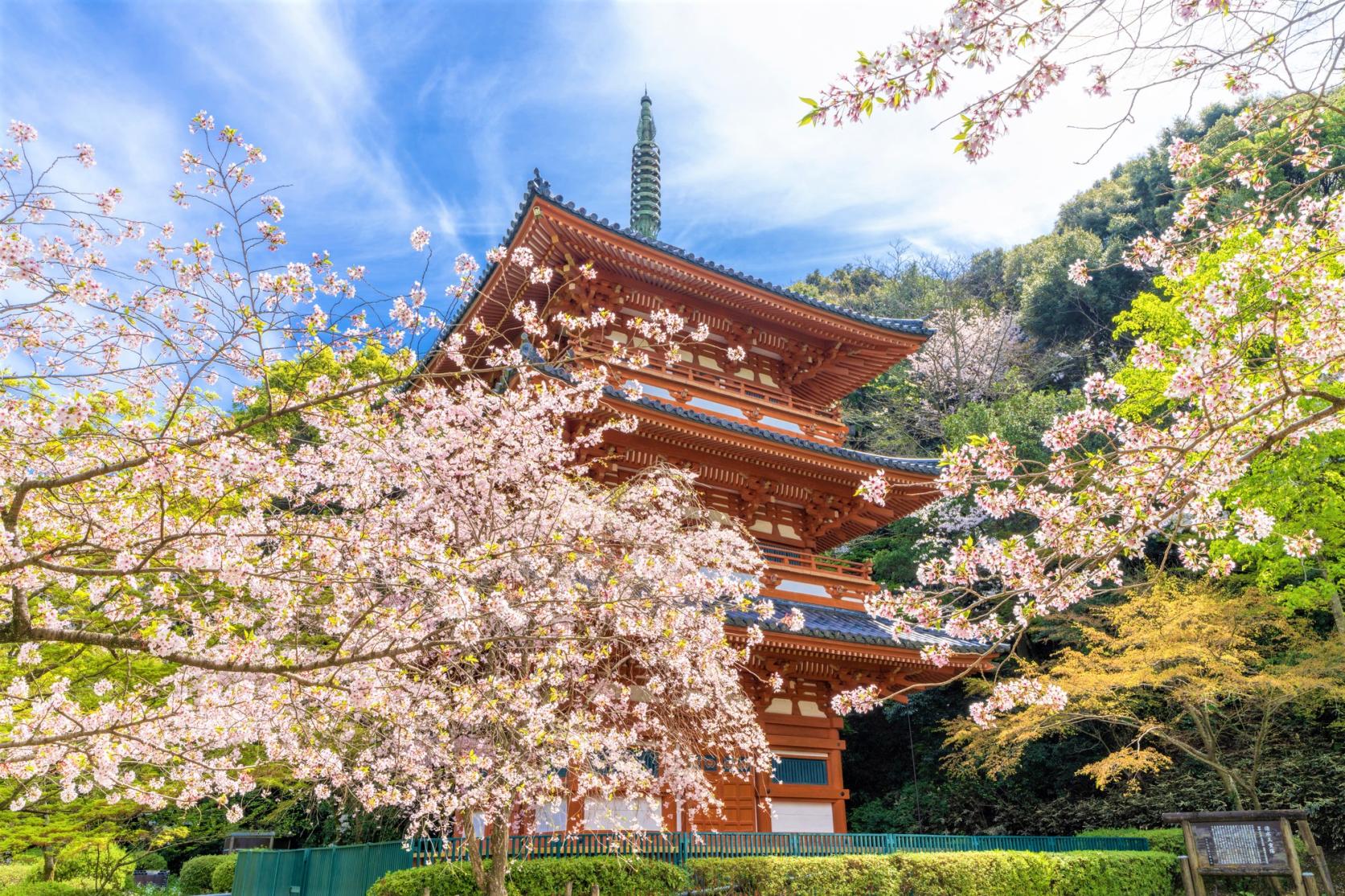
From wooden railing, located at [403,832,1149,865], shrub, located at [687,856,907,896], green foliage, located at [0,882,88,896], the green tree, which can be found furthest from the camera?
the green tree

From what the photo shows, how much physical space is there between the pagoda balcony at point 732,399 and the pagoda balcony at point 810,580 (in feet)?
6.87

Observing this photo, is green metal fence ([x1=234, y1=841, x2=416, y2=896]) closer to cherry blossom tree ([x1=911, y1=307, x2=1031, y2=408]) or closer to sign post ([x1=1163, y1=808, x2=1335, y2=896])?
sign post ([x1=1163, y1=808, x2=1335, y2=896])

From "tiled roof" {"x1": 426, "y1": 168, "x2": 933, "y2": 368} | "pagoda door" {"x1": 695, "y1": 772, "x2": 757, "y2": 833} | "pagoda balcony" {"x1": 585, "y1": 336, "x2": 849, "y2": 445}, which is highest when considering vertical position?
"tiled roof" {"x1": 426, "y1": 168, "x2": 933, "y2": 368}

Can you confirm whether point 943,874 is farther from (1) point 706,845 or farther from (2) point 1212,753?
(2) point 1212,753

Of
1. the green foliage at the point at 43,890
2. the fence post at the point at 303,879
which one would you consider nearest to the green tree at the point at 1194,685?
the fence post at the point at 303,879

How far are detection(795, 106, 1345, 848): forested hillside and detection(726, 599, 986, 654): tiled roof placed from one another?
3413mm

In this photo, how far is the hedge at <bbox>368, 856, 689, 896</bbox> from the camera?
8.23 meters

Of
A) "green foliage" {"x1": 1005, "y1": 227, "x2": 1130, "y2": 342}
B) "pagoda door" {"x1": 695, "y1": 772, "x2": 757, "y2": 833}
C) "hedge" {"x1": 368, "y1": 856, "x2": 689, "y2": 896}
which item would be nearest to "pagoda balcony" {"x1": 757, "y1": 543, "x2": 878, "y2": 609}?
"pagoda door" {"x1": 695, "y1": 772, "x2": 757, "y2": 833}

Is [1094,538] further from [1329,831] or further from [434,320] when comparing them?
[1329,831]

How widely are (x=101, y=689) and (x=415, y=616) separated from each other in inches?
142

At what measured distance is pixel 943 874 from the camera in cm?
1073

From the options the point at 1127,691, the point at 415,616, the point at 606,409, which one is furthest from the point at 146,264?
the point at 1127,691

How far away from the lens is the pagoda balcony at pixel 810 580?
1313 centimetres

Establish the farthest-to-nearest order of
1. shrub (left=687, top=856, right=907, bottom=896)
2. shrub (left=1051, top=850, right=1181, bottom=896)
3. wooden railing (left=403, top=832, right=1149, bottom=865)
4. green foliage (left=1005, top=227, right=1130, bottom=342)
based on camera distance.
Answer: green foliage (left=1005, top=227, right=1130, bottom=342), shrub (left=1051, top=850, right=1181, bottom=896), shrub (left=687, top=856, right=907, bottom=896), wooden railing (left=403, top=832, right=1149, bottom=865)
